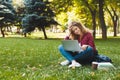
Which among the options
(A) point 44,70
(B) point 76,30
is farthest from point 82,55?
(A) point 44,70

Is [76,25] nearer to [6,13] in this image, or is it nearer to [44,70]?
[44,70]

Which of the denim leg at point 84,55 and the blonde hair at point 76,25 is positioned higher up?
the blonde hair at point 76,25

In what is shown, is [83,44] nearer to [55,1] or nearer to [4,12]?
[55,1]

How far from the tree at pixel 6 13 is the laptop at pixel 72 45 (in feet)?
129

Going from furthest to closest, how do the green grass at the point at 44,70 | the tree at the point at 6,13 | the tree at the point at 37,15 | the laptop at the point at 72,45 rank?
the tree at the point at 6,13
the tree at the point at 37,15
the laptop at the point at 72,45
the green grass at the point at 44,70

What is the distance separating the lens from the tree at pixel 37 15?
40531 millimetres

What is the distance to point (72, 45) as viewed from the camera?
8547 millimetres

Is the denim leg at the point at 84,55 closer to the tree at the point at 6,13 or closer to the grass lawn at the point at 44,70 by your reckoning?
the grass lawn at the point at 44,70

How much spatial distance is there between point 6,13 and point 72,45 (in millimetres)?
40321

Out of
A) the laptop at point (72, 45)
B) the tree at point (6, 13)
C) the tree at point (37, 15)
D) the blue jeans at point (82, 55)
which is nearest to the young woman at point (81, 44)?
the blue jeans at point (82, 55)

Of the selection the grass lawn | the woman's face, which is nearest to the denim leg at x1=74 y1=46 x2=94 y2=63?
the grass lawn

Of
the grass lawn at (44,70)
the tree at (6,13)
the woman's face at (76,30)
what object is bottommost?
the tree at (6,13)

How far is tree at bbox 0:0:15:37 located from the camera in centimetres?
4750

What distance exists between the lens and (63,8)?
1743 inches
